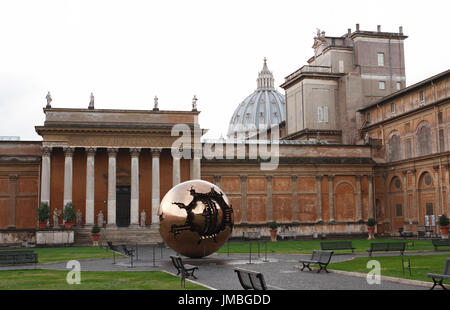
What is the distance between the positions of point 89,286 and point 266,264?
10291 millimetres

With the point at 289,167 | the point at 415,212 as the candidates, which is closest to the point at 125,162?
the point at 289,167

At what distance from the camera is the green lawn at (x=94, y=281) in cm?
1720

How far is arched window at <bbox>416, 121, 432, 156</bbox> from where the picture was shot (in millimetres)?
50047

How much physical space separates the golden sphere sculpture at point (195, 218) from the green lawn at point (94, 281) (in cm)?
265

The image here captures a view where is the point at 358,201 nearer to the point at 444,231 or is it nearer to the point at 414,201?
the point at 414,201

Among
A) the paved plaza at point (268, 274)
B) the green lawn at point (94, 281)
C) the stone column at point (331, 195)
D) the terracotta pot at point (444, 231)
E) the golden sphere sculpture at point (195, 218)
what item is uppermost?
the stone column at point (331, 195)

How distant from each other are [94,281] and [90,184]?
105ft

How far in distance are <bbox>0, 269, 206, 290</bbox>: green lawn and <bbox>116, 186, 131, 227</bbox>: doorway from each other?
30.3 m

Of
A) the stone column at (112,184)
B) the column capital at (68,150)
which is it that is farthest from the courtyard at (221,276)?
the column capital at (68,150)

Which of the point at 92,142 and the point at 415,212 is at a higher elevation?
the point at 92,142

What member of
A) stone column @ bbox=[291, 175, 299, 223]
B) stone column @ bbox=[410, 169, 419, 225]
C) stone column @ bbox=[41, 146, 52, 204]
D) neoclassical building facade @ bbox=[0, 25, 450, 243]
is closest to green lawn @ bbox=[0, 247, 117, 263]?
neoclassical building facade @ bbox=[0, 25, 450, 243]

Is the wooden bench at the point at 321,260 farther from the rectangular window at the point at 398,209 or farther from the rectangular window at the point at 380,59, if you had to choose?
the rectangular window at the point at 380,59

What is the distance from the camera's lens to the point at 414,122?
52.1m

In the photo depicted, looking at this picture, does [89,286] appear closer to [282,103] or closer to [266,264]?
[266,264]
